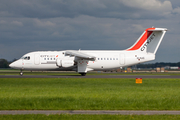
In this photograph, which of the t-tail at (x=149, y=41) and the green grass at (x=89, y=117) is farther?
the t-tail at (x=149, y=41)

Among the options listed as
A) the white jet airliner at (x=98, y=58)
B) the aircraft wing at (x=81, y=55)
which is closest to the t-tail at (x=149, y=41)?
the white jet airliner at (x=98, y=58)

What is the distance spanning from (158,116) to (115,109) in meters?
2.61

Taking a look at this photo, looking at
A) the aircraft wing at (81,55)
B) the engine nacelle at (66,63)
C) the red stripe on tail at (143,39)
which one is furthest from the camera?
the red stripe on tail at (143,39)

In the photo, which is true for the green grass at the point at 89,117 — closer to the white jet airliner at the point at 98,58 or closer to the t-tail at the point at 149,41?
the white jet airliner at the point at 98,58

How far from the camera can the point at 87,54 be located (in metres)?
45.3

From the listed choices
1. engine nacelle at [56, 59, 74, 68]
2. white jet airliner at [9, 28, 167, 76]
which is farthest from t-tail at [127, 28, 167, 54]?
engine nacelle at [56, 59, 74, 68]

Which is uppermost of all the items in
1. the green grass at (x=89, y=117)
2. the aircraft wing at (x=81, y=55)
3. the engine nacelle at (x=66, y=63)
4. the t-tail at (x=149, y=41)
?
the t-tail at (x=149, y=41)

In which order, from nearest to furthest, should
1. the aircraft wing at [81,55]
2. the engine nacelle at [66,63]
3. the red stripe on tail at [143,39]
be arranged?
the aircraft wing at [81,55]
the engine nacelle at [66,63]
the red stripe on tail at [143,39]

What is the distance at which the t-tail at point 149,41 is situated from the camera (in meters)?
45.5

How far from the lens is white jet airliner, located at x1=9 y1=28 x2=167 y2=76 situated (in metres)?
43.6

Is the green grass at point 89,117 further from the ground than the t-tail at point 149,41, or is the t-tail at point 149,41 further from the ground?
the t-tail at point 149,41

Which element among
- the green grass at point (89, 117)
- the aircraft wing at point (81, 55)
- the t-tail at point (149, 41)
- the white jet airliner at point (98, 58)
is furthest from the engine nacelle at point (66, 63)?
the green grass at point (89, 117)

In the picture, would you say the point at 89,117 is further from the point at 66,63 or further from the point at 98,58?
the point at 98,58

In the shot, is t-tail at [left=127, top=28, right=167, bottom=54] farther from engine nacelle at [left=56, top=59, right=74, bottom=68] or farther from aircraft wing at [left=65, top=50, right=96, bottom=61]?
engine nacelle at [left=56, top=59, right=74, bottom=68]
